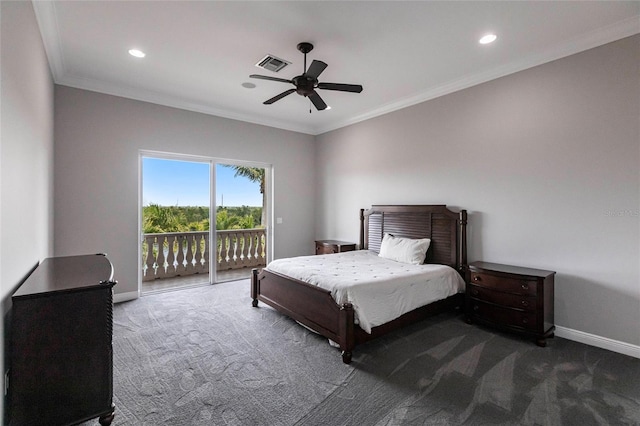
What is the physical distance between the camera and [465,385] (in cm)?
233

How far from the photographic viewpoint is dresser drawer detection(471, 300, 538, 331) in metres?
3.02

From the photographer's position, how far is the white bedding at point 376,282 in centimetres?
283

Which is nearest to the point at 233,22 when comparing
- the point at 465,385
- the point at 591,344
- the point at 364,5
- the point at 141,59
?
the point at 364,5

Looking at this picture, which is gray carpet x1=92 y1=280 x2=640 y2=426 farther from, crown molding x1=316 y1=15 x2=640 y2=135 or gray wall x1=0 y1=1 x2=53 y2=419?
crown molding x1=316 y1=15 x2=640 y2=135

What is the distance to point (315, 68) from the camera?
2.88 meters

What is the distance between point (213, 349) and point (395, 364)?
173cm

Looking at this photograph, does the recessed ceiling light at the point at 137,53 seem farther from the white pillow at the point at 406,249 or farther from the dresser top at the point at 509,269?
the dresser top at the point at 509,269

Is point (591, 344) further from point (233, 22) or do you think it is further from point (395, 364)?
point (233, 22)

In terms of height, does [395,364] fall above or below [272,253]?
below

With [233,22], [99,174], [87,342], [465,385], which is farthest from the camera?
[99,174]

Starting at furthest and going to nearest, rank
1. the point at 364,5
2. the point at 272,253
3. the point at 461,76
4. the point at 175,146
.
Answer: the point at 272,253, the point at 175,146, the point at 461,76, the point at 364,5

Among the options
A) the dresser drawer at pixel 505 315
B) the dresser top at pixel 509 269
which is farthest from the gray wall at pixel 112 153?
the dresser drawer at pixel 505 315

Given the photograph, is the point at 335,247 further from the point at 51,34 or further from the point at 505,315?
the point at 51,34

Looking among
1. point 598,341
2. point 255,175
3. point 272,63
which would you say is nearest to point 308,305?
point 272,63
